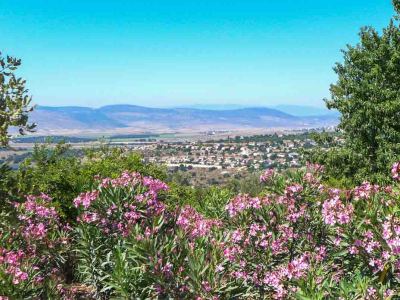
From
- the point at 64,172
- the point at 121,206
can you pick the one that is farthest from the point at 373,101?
the point at 121,206

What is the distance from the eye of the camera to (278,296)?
6008 millimetres

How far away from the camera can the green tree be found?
20.5m

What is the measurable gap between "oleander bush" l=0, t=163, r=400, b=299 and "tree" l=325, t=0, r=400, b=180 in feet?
46.5

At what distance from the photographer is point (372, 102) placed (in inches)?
831

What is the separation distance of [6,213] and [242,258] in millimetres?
3900

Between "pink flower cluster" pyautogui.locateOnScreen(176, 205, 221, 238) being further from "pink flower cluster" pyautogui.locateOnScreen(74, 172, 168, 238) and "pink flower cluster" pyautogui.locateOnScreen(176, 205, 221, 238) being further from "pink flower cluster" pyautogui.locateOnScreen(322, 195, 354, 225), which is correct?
"pink flower cluster" pyautogui.locateOnScreen(322, 195, 354, 225)

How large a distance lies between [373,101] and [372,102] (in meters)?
0.07

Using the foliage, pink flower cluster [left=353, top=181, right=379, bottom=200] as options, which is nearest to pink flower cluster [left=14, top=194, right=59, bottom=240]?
the foliage

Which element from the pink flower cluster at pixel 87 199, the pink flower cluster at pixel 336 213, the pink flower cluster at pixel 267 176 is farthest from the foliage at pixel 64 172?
the pink flower cluster at pixel 336 213

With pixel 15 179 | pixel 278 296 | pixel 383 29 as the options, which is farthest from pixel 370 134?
pixel 15 179

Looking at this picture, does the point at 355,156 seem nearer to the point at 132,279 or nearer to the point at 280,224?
the point at 280,224

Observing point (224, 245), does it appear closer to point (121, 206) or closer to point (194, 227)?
point (194, 227)

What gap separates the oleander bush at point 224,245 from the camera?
5699 mm

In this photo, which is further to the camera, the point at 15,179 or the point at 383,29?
the point at 383,29
